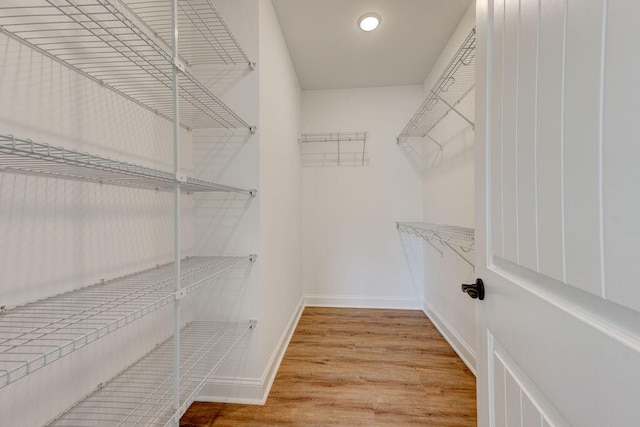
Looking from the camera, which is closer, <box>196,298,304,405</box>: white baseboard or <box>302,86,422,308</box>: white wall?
<box>196,298,304,405</box>: white baseboard

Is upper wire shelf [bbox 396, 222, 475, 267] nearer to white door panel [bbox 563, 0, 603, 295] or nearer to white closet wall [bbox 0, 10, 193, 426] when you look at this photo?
white door panel [bbox 563, 0, 603, 295]

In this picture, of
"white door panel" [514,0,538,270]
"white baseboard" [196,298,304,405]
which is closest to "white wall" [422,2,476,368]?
"white door panel" [514,0,538,270]

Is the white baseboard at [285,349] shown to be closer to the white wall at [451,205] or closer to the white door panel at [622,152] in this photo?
the white wall at [451,205]

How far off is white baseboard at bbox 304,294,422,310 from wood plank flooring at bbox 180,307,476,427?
427 millimetres

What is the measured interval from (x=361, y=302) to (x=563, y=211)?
2.59 metres

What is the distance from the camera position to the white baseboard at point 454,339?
1.79 meters

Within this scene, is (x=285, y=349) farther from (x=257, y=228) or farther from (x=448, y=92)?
(x=448, y=92)

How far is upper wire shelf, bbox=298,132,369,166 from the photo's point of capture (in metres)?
2.87

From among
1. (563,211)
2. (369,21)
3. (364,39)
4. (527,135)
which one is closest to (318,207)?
(364,39)

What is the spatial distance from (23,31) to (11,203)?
1.64 feet


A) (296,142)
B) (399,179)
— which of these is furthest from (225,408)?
(399,179)

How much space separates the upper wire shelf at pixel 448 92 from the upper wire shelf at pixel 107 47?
1215mm

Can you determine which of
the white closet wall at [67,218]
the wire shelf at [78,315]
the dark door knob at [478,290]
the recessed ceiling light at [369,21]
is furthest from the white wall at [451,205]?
the white closet wall at [67,218]

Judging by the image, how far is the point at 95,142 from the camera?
1.01 meters
